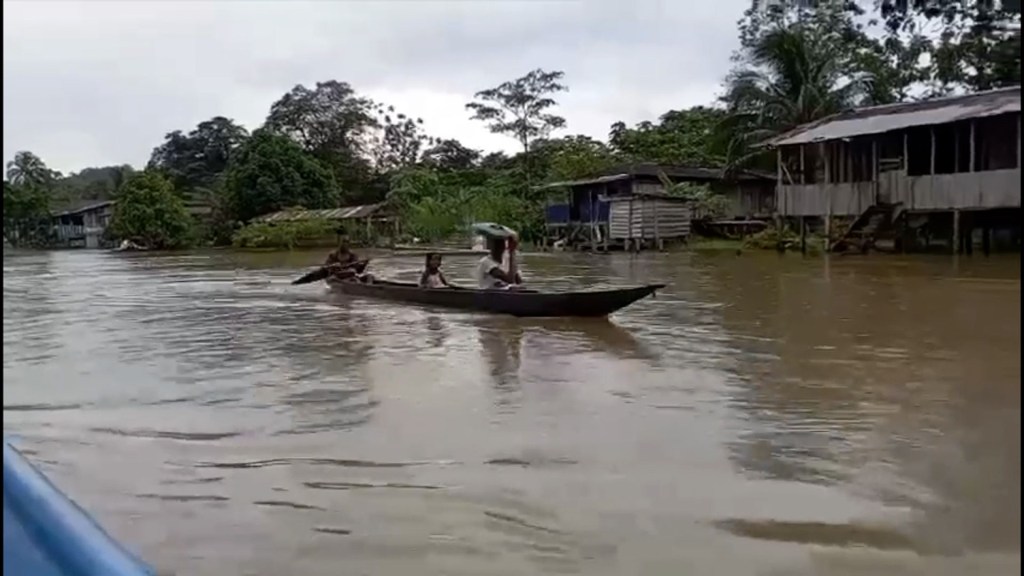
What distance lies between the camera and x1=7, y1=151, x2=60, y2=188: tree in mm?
789

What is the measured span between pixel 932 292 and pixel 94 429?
154 inches

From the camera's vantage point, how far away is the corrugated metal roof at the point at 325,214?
24.3 feet

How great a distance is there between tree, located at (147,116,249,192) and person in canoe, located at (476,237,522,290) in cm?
153

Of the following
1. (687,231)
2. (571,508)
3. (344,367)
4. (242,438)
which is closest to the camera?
(571,508)

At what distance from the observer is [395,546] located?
201 cm

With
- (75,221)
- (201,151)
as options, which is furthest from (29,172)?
(75,221)

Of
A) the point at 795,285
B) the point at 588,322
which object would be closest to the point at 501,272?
the point at 588,322

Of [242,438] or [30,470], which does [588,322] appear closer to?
[242,438]

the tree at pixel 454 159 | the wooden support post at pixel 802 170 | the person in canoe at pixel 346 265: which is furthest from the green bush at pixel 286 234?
the wooden support post at pixel 802 170

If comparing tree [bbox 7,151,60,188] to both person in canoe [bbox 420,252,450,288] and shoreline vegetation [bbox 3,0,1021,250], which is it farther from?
person in canoe [bbox 420,252,450,288]

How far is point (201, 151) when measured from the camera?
2.55 meters

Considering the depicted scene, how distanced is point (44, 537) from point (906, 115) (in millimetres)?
1386

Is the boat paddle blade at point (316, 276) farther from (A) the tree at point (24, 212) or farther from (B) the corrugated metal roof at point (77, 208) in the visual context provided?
(A) the tree at point (24, 212)

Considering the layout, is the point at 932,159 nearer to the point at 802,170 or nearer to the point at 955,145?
the point at 955,145
